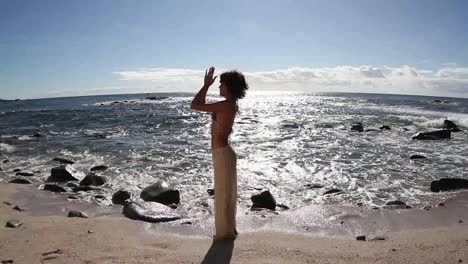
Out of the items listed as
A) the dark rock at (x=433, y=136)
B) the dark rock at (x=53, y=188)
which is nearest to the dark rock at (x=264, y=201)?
the dark rock at (x=53, y=188)

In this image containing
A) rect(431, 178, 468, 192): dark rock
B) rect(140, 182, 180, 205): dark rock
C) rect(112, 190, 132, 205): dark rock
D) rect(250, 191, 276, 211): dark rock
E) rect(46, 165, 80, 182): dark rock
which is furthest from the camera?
rect(46, 165, 80, 182): dark rock

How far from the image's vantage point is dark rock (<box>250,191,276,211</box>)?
297 inches

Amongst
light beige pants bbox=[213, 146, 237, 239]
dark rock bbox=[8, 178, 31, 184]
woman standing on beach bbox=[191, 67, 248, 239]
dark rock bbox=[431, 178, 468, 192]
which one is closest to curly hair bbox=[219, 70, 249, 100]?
woman standing on beach bbox=[191, 67, 248, 239]

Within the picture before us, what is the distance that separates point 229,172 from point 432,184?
6320 mm

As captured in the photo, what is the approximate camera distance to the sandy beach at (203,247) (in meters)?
4.66

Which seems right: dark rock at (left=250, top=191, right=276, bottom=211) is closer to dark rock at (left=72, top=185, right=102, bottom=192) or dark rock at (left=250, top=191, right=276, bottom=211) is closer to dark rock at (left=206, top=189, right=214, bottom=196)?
dark rock at (left=206, top=189, right=214, bottom=196)

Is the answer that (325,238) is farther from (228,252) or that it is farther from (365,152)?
(365,152)

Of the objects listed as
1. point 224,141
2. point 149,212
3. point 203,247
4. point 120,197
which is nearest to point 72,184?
point 120,197

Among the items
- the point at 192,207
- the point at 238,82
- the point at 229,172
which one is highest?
the point at 238,82

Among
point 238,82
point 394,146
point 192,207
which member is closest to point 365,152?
point 394,146

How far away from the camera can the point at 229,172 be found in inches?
198

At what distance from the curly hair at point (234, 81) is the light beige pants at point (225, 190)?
73cm

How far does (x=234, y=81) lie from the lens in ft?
15.6

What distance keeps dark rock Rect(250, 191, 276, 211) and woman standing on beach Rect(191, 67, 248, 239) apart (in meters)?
2.24
